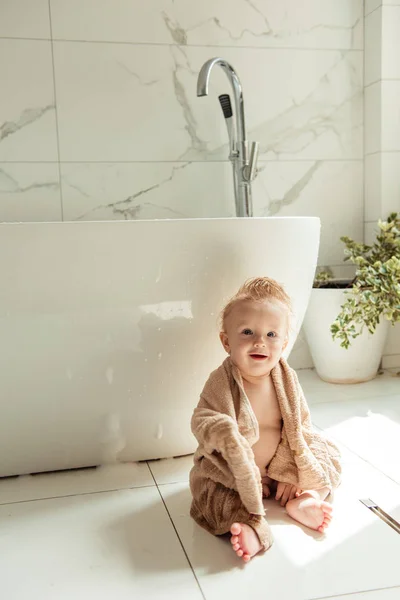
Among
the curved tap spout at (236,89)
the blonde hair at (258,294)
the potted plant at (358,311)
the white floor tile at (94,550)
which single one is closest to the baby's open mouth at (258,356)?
the blonde hair at (258,294)

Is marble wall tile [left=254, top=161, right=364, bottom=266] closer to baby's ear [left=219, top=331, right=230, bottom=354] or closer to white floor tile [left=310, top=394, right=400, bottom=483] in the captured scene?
white floor tile [left=310, top=394, right=400, bottom=483]

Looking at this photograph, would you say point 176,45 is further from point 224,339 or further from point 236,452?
point 236,452

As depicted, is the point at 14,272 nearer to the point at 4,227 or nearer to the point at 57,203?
the point at 4,227

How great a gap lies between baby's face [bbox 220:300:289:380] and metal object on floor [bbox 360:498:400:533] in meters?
0.36

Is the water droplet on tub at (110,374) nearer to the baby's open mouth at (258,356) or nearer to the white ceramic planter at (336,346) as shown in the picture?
the baby's open mouth at (258,356)

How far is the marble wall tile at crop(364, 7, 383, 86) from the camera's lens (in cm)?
239

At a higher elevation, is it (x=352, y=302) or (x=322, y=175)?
(x=322, y=175)

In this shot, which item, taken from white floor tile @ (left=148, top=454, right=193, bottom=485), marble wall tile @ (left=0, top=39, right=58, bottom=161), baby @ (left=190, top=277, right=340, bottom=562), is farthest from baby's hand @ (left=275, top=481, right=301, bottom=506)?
marble wall tile @ (left=0, top=39, right=58, bottom=161)

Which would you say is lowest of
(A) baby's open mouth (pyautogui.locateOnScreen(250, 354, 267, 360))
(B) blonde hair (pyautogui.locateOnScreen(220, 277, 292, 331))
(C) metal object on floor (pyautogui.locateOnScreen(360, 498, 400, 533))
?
(C) metal object on floor (pyautogui.locateOnScreen(360, 498, 400, 533))

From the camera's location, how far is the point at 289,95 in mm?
2434

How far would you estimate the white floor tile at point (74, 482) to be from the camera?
1473 mm

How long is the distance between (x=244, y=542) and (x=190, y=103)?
1669mm

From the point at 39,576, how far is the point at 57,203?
56.9 inches

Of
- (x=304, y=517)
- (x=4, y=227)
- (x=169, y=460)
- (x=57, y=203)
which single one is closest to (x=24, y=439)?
(x=169, y=460)
